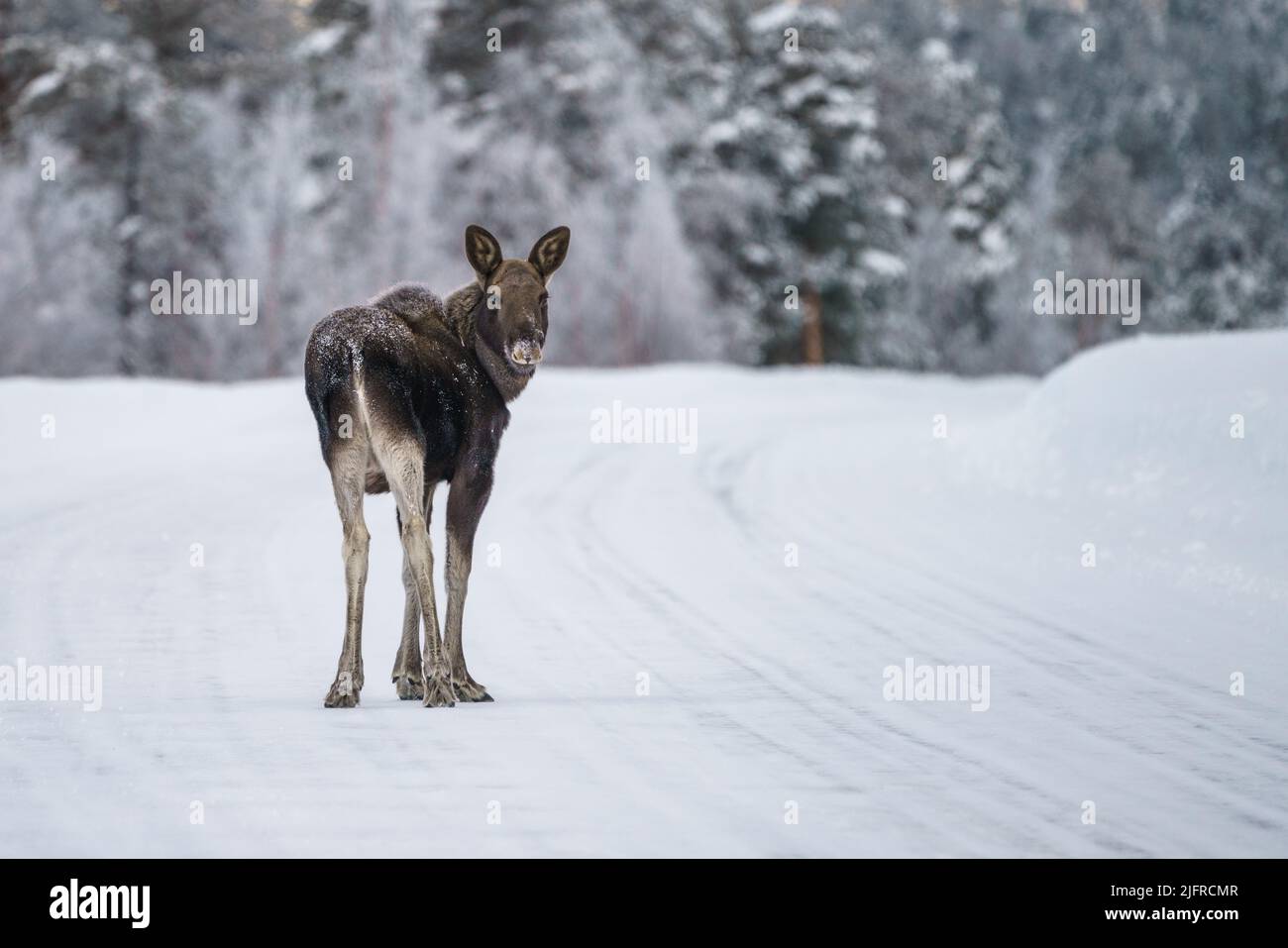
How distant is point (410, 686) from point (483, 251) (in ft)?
6.99

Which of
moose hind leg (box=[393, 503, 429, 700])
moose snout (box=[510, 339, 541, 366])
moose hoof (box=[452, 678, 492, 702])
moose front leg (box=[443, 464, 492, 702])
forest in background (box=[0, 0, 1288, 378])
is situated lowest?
moose hoof (box=[452, 678, 492, 702])

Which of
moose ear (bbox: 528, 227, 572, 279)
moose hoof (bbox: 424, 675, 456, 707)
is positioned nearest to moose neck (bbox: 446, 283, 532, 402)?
moose ear (bbox: 528, 227, 572, 279)

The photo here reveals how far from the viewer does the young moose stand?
27.0 feet

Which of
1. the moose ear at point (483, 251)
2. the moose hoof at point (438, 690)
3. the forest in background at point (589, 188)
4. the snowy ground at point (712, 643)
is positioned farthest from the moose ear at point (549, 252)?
the forest in background at point (589, 188)

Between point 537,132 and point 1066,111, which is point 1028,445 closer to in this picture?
point 537,132

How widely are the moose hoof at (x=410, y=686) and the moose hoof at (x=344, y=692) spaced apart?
0.36 meters

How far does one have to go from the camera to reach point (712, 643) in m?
10.8

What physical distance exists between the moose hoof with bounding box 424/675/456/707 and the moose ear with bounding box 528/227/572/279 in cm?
196

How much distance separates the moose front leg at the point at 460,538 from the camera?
8539 millimetres

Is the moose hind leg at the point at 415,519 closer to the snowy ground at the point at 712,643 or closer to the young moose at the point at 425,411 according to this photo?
the young moose at the point at 425,411

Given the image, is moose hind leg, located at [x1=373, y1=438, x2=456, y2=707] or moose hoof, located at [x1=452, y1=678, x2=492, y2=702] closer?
moose hind leg, located at [x1=373, y1=438, x2=456, y2=707]

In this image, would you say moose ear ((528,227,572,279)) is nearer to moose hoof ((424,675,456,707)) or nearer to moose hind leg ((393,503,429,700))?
moose hind leg ((393,503,429,700))
